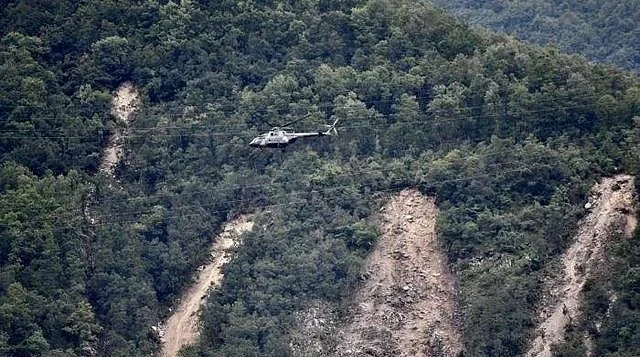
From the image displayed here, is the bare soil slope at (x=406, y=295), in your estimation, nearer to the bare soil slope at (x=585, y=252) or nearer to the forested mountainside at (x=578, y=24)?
the bare soil slope at (x=585, y=252)

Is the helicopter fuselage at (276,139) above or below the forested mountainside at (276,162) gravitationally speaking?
above

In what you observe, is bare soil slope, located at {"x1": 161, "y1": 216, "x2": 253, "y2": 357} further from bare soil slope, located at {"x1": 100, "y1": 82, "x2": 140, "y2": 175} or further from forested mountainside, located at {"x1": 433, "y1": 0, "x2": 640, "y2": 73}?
forested mountainside, located at {"x1": 433, "y1": 0, "x2": 640, "y2": 73}

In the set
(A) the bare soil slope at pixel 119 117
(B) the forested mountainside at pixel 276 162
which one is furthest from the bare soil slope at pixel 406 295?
(A) the bare soil slope at pixel 119 117

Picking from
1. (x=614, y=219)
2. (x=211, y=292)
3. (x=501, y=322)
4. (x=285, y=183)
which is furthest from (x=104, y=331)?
(x=614, y=219)

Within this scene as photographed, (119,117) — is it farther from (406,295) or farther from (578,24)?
(578,24)

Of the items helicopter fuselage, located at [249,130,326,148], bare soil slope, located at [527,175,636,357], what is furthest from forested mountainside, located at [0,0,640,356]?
helicopter fuselage, located at [249,130,326,148]

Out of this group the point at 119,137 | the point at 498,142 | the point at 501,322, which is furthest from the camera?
the point at 119,137

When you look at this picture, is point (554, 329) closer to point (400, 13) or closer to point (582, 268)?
point (582, 268)
